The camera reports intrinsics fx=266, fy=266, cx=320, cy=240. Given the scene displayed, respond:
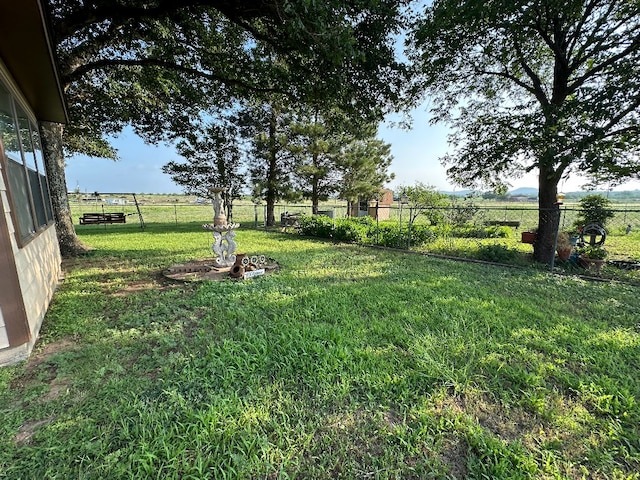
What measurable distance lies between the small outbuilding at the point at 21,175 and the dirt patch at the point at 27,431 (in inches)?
39.3

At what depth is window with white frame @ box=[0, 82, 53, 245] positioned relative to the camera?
253cm

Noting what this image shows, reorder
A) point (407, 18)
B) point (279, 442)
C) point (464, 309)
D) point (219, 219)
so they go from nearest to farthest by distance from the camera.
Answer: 1. point (279, 442)
2. point (464, 309)
3. point (219, 219)
4. point (407, 18)

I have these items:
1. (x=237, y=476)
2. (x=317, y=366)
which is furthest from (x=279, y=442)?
(x=317, y=366)

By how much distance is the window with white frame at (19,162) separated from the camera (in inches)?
99.7

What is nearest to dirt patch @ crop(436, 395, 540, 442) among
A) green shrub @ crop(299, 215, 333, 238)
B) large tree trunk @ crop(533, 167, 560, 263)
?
large tree trunk @ crop(533, 167, 560, 263)

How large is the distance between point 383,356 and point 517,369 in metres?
1.08

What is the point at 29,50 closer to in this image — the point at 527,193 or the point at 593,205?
the point at 593,205

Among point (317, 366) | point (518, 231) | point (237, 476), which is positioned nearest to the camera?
point (237, 476)

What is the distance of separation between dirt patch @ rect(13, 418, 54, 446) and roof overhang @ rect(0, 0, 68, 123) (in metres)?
2.87

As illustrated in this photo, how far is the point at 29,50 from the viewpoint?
2.46 meters

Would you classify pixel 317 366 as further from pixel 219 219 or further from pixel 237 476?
pixel 219 219

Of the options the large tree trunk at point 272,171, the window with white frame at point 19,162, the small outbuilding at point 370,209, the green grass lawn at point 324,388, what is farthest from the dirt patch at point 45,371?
the small outbuilding at point 370,209

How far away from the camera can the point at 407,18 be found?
5.16 meters

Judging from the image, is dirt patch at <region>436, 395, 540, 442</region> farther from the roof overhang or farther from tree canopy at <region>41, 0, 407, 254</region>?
the roof overhang
